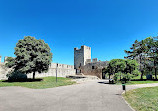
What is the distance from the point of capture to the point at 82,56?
3678 cm

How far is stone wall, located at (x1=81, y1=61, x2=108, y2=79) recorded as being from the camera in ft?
99.3

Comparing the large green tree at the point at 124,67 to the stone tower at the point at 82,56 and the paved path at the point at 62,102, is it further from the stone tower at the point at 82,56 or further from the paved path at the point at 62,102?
the stone tower at the point at 82,56

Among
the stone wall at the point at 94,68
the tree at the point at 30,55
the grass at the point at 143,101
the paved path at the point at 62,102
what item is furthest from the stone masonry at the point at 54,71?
the grass at the point at 143,101

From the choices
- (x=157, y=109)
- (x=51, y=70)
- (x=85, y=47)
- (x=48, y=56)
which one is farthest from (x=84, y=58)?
(x=157, y=109)

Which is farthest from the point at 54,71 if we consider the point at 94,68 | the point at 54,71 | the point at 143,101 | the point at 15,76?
the point at 143,101

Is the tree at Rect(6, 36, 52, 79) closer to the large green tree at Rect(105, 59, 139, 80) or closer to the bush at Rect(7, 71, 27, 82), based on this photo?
the bush at Rect(7, 71, 27, 82)

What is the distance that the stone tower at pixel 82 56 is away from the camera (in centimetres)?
3653

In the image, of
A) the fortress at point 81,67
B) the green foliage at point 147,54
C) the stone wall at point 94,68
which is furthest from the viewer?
the stone wall at point 94,68

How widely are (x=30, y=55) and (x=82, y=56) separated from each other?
878 inches

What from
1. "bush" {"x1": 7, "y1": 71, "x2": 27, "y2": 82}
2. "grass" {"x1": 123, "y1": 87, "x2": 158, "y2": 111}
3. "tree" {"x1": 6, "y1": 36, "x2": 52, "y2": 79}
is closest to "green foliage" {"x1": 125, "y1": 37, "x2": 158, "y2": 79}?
"grass" {"x1": 123, "y1": 87, "x2": 158, "y2": 111}

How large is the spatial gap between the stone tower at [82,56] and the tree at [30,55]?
1984cm

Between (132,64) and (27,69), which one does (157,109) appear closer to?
(132,64)

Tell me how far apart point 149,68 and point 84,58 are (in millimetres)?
20492

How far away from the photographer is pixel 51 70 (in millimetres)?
26109
